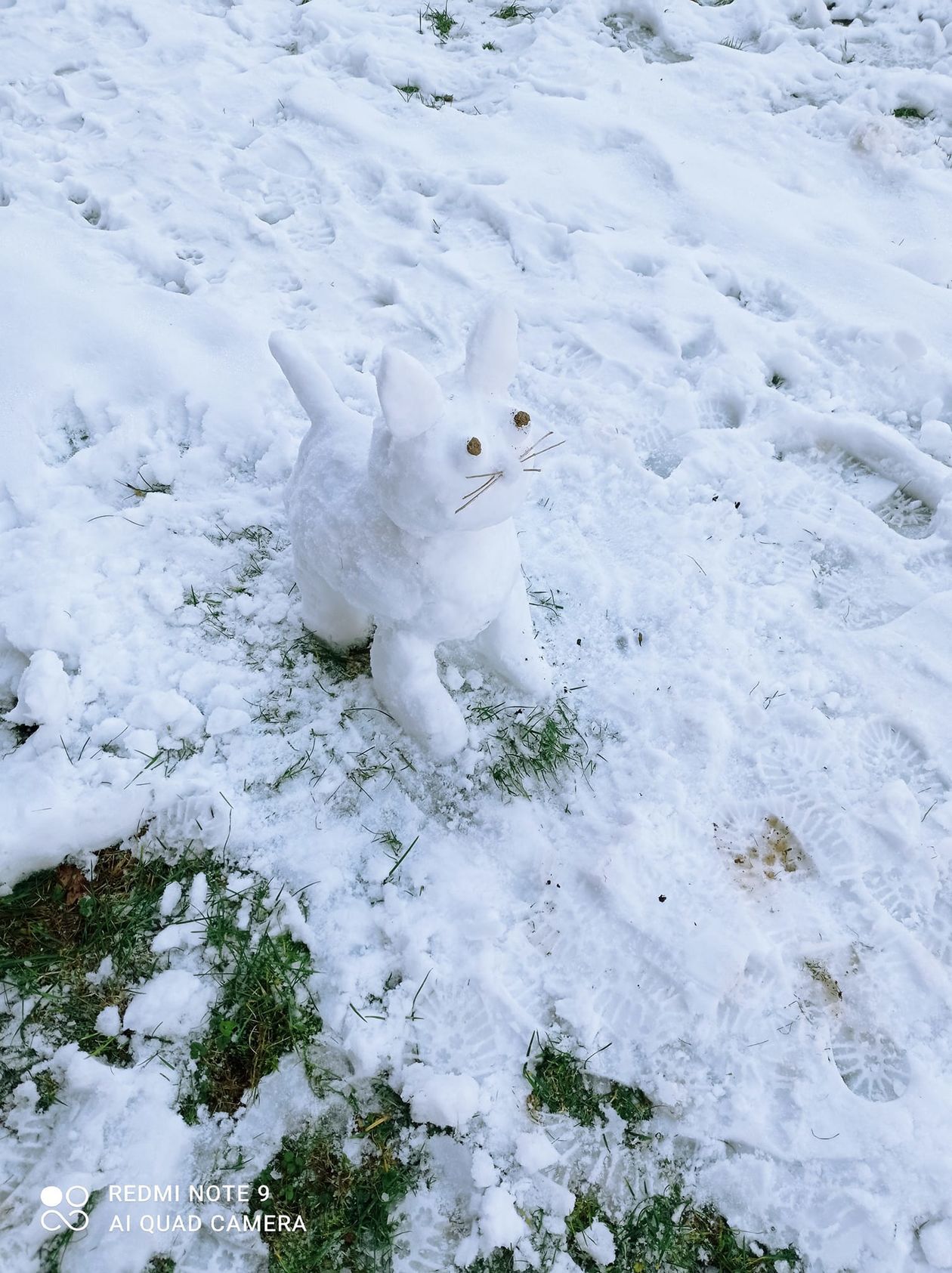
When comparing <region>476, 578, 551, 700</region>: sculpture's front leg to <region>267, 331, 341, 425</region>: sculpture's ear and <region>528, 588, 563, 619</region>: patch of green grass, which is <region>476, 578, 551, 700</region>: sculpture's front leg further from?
<region>267, 331, 341, 425</region>: sculpture's ear

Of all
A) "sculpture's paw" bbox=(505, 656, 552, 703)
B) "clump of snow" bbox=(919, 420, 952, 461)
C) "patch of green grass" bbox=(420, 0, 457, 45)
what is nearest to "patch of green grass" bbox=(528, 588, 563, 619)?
"sculpture's paw" bbox=(505, 656, 552, 703)

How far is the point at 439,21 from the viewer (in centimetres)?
369

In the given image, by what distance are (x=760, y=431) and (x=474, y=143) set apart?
167 cm

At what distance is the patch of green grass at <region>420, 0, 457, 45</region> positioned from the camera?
366cm

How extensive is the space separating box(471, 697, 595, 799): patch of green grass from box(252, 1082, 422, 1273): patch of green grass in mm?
696

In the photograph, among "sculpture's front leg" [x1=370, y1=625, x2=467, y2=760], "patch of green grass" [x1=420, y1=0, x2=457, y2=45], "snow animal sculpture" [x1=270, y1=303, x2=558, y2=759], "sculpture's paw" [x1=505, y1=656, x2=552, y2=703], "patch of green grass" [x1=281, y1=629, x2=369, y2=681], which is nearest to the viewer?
"snow animal sculpture" [x1=270, y1=303, x2=558, y2=759]

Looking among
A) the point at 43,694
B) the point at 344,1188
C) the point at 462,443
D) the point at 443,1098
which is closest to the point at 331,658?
the point at 43,694

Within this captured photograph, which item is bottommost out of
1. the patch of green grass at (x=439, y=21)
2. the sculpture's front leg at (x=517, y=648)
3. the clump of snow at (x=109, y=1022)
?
the clump of snow at (x=109, y=1022)

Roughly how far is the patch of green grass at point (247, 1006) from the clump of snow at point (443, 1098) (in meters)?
0.24

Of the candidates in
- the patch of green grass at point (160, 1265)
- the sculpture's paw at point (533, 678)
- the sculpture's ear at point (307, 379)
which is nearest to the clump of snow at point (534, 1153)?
the patch of green grass at point (160, 1265)

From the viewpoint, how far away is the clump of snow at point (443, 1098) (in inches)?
62.9

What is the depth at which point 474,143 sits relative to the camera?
10.7ft

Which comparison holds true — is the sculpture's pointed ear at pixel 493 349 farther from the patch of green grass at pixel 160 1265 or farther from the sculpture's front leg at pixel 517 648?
the patch of green grass at pixel 160 1265

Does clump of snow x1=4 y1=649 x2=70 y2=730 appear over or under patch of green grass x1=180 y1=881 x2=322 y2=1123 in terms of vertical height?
over
